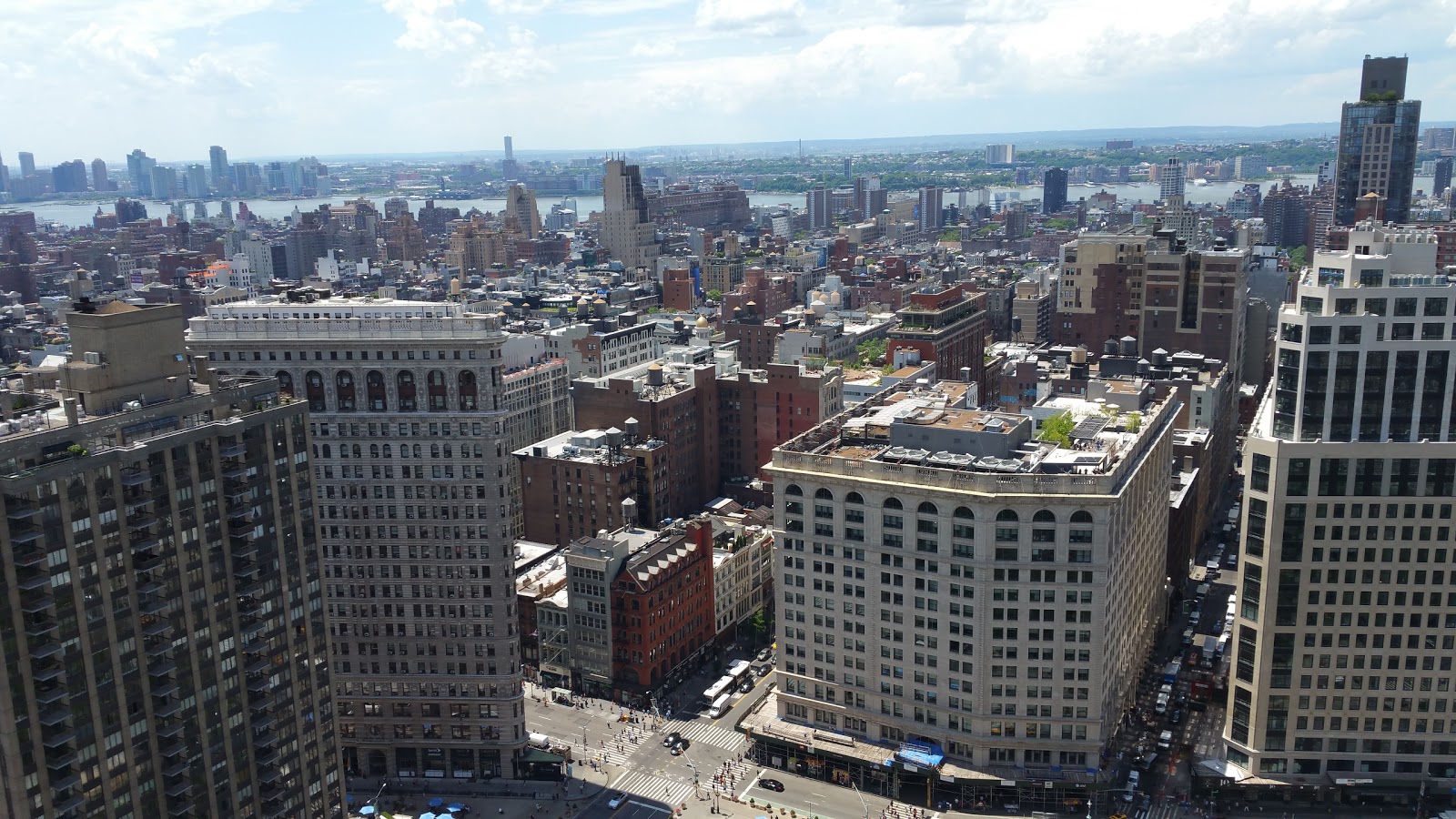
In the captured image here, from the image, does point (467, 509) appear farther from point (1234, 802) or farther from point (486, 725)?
point (1234, 802)

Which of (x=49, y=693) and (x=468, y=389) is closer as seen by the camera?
(x=49, y=693)

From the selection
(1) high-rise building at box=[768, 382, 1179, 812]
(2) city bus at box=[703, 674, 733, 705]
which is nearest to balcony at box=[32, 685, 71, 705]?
(1) high-rise building at box=[768, 382, 1179, 812]

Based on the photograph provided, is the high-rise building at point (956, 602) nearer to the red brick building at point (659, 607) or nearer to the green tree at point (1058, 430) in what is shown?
the green tree at point (1058, 430)

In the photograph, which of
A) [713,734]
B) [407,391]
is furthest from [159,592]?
[713,734]

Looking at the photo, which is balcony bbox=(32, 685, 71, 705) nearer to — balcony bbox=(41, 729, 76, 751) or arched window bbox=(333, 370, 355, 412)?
balcony bbox=(41, 729, 76, 751)

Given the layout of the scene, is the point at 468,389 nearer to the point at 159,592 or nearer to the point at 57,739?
the point at 159,592

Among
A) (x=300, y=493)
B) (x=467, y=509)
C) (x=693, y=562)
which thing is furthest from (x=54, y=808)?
(x=693, y=562)
